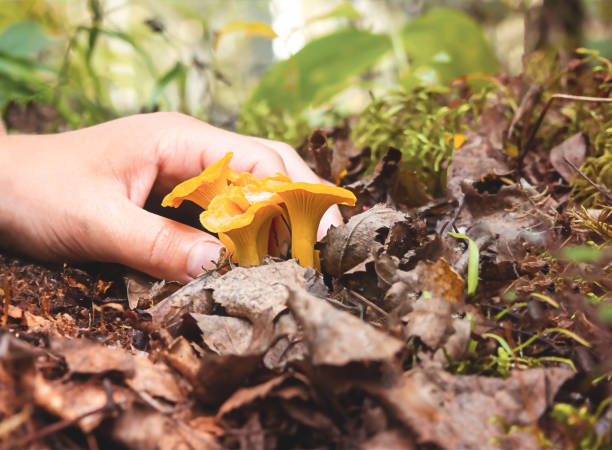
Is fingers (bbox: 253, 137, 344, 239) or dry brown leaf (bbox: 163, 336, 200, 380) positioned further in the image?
fingers (bbox: 253, 137, 344, 239)

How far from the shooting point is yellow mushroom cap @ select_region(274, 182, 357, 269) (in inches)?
52.7

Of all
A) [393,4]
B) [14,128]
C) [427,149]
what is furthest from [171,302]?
[393,4]

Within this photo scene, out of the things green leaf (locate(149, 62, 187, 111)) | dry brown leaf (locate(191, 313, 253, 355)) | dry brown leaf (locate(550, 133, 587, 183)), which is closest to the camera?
dry brown leaf (locate(191, 313, 253, 355))

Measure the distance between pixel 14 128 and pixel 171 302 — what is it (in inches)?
140

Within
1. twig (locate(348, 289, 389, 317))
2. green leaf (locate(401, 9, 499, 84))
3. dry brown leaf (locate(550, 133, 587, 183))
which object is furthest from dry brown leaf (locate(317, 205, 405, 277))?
green leaf (locate(401, 9, 499, 84))

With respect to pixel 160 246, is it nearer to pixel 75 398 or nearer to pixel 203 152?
pixel 203 152

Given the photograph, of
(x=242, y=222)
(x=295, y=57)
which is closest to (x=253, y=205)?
(x=242, y=222)

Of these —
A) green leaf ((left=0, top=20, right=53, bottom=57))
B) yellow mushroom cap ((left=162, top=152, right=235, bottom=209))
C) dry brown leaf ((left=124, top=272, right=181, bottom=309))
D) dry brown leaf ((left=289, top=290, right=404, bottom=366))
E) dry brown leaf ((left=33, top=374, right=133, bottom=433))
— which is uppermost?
green leaf ((left=0, top=20, right=53, bottom=57))

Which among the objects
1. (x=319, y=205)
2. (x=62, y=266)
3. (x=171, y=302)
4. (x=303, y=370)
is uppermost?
(x=319, y=205)

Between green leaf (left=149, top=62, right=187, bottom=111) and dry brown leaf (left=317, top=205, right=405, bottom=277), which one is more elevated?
green leaf (left=149, top=62, right=187, bottom=111)

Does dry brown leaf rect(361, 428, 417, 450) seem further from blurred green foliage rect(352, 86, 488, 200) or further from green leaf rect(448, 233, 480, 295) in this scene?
blurred green foliage rect(352, 86, 488, 200)

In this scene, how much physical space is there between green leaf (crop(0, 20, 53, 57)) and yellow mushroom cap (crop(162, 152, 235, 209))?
12.5 ft

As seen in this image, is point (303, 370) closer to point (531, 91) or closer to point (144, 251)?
point (144, 251)

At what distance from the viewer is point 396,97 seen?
315 cm
